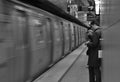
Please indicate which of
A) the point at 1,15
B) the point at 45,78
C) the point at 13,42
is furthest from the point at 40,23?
the point at 1,15

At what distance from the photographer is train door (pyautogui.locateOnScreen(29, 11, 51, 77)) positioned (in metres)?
6.98

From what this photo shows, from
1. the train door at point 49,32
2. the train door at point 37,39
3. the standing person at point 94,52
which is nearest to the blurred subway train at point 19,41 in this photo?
the train door at point 37,39

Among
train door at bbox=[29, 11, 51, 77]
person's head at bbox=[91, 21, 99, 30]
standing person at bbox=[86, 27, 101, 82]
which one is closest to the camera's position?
person's head at bbox=[91, 21, 99, 30]

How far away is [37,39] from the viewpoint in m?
7.68

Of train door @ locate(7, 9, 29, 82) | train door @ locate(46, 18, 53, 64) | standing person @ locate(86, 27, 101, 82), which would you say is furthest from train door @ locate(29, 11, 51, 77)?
standing person @ locate(86, 27, 101, 82)

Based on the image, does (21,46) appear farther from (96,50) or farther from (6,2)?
(96,50)

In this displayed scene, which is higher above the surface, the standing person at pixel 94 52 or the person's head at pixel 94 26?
the person's head at pixel 94 26

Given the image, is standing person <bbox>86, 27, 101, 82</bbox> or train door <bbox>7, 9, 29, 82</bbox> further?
standing person <bbox>86, 27, 101, 82</bbox>

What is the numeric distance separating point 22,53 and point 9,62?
0.97m

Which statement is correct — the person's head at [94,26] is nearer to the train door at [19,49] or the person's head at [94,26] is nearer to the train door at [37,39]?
the train door at [19,49]

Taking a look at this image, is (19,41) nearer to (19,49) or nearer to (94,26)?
(19,49)

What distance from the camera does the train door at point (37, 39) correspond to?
698 cm

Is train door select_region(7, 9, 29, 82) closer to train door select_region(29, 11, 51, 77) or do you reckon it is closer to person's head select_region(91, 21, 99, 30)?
train door select_region(29, 11, 51, 77)

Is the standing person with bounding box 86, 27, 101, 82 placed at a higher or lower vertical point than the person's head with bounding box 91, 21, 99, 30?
lower
